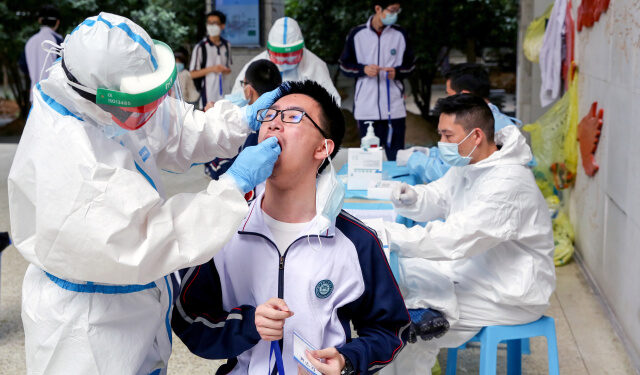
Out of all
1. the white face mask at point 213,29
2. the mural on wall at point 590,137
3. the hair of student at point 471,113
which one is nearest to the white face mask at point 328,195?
the hair of student at point 471,113

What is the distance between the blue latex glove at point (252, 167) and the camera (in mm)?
1729

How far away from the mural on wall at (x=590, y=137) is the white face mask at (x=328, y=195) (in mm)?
2901

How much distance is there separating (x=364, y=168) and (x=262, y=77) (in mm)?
1044

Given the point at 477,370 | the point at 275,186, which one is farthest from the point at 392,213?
the point at 275,186

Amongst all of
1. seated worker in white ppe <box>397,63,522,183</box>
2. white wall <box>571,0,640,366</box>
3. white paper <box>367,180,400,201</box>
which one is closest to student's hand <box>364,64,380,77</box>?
seated worker in white ppe <box>397,63,522,183</box>

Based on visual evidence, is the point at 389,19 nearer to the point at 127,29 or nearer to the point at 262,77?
the point at 262,77

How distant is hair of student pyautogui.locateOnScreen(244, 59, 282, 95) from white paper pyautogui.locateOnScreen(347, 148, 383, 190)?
852 mm

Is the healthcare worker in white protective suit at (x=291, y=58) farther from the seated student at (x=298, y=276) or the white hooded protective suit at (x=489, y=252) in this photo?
the seated student at (x=298, y=276)

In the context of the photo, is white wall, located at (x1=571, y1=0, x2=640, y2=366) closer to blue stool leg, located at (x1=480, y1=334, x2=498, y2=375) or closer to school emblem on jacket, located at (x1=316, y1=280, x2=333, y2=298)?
blue stool leg, located at (x1=480, y1=334, x2=498, y2=375)

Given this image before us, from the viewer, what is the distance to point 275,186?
1.94 m

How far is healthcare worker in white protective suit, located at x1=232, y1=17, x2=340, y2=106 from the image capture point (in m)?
5.46

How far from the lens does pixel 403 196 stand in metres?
2.96

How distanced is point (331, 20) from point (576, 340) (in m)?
9.86

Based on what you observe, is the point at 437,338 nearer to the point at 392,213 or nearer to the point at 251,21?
the point at 392,213
